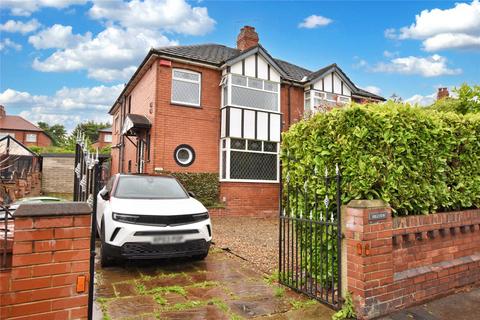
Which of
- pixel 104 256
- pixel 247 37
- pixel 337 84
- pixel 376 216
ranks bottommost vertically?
pixel 104 256

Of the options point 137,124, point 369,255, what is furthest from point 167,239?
point 137,124

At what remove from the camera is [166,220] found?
456 centimetres

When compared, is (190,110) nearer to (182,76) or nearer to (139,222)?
(182,76)

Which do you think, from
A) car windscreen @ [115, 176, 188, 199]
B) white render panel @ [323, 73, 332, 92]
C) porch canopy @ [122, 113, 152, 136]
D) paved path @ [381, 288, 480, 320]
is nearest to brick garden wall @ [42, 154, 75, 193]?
porch canopy @ [122, 113, 152, 136]

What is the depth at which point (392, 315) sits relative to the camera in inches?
127

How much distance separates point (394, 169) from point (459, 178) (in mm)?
1399

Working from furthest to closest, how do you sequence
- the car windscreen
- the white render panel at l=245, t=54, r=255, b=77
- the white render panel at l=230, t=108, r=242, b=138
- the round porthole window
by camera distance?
the white render panel at l=245, t=54, r=255, b=77, the white render panel at l=230, t=108, r=242, b=138, the round porthole window, the car windscreen

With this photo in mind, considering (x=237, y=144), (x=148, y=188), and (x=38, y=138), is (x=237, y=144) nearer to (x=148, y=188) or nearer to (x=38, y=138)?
(x=148, y=188)

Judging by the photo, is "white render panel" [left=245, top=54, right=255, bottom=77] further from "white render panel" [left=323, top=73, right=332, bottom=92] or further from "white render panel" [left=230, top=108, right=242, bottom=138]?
"white render panel" [left=323, top=73, right=332, bottom=92]

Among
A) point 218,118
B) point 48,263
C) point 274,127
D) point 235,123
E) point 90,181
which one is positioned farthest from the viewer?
point 274,127

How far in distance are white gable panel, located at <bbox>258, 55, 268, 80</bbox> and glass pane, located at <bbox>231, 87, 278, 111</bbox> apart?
0.69 meters

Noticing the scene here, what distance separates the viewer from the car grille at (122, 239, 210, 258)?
14.2 feet

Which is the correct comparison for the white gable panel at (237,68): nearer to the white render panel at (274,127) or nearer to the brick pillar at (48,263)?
the white render panel at (274,127)

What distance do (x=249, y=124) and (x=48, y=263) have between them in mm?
11365
